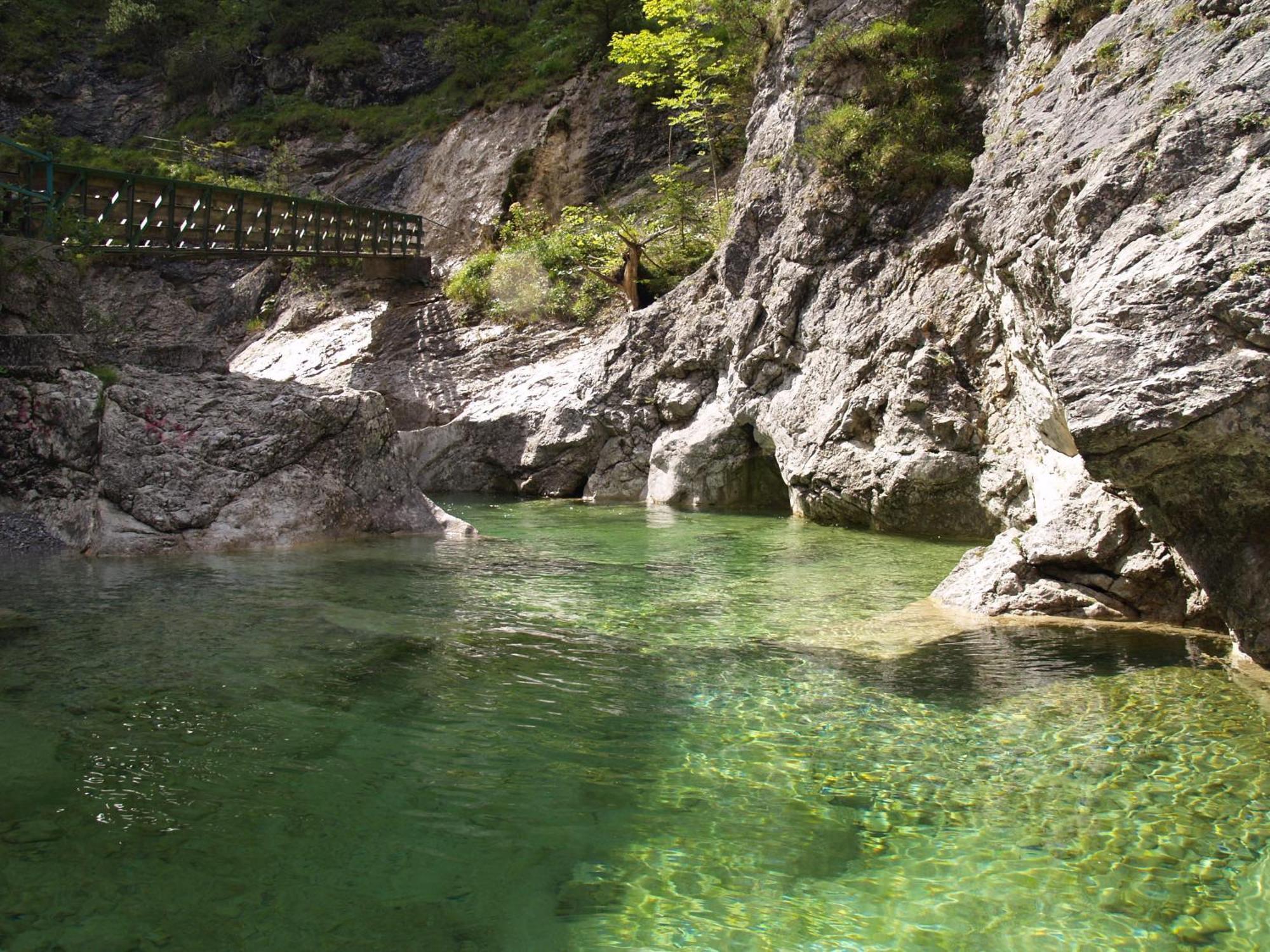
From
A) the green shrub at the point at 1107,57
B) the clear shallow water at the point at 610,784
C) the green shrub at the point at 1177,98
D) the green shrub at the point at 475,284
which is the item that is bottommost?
the clear shallow water at the point at 610,784

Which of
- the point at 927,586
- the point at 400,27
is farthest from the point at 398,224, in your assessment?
the point at 927,586

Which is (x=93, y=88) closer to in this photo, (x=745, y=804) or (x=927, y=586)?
(x=927, y=586)

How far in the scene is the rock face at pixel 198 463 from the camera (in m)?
11.2

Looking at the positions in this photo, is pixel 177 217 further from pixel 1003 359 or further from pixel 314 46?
pixel 1003 359

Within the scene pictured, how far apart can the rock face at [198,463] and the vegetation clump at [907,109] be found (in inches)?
341

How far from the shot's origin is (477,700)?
5867 millimetres

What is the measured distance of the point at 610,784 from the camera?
4.66m

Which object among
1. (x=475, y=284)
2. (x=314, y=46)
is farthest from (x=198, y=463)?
(x=314, y=46)

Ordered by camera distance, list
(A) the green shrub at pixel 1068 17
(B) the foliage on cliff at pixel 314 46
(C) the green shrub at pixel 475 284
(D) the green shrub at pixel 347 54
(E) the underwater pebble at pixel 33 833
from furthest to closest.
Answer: (D) the green shrub at pixel 347 54, (B) the foliage on cliff at pixel 314 46, (C) the green shrub at pixel 475 284, (A) the green shrub at pixel 1068 17, (E) the underwater pebble at pixel 33 833

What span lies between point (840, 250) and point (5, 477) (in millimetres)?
12428

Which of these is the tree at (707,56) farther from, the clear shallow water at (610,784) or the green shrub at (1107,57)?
the clear shallow water at (610,784)

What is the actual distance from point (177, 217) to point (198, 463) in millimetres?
20149

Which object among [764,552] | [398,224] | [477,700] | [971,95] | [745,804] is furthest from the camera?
[398,224]

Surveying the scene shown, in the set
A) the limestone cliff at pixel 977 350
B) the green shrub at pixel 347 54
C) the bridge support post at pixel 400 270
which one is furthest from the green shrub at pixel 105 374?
the green shrub at pixel 347 54
